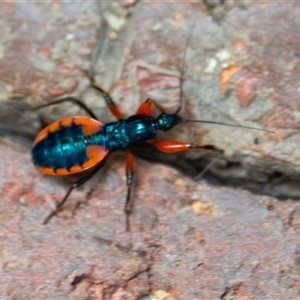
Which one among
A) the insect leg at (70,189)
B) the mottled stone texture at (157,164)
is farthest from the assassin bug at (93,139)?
the mottled stone texture at (157,164)

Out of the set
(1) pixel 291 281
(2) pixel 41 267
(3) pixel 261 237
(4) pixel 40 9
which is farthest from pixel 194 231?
(4) pixel 40 9

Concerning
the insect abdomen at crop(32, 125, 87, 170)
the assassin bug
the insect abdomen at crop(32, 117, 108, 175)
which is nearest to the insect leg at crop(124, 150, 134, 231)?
the assassin bug

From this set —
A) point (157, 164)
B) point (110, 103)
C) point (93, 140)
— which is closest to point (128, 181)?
point (157, 164)

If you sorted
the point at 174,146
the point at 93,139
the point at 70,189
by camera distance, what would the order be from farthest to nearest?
the point at 93,139, the point at 174,146, the point at 70,189

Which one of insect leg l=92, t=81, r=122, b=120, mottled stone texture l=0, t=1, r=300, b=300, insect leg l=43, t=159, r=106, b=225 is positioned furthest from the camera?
insect leg l=92, t=81, r=122, b=120

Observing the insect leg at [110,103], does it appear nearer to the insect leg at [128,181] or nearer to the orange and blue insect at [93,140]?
the orange and blue insect at [93,140]

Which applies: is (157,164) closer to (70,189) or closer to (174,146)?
(174,146)

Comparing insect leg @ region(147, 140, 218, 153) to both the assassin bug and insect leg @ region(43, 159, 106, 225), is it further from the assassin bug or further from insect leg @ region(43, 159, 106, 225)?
insect leg @ region(43, 159, 106, 225)

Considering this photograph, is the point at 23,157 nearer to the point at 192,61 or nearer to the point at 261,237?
the point at 192,61
